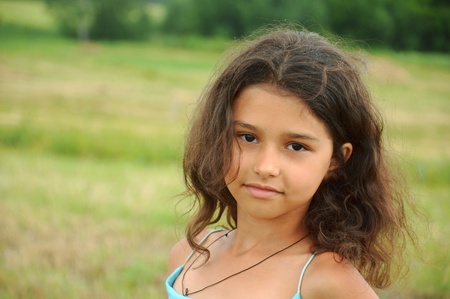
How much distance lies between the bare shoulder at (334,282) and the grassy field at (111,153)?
65cm

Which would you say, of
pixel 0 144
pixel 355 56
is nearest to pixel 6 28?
pixel 0 144

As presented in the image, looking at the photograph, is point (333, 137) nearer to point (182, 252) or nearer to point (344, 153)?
point (344, 153)

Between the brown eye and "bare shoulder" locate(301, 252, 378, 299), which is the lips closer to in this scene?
the brown eye

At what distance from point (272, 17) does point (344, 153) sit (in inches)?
332

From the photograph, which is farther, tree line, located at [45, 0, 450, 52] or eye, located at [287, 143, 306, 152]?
tree line, located at [45, 0, 450, 52]

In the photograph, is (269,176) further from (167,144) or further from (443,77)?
(443,77)

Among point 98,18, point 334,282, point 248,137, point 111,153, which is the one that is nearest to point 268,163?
point 248,137

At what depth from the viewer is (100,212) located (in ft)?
18.2

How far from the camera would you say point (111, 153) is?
830 cm

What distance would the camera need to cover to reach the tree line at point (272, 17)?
33.2ft

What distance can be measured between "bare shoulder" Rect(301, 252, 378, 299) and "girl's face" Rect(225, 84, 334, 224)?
0.71ft

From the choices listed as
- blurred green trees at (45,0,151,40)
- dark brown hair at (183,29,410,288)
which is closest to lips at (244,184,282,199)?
dark brown hair at (183,29,410,288)

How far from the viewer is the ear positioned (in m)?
2.47

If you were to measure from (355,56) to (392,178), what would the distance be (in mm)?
483
